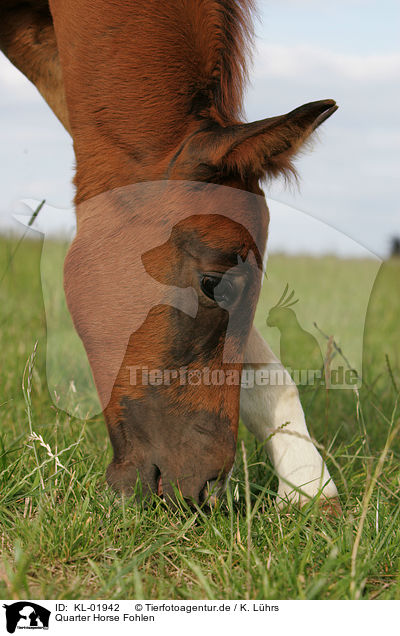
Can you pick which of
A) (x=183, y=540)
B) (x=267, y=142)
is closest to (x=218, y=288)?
(x=267, y=142)


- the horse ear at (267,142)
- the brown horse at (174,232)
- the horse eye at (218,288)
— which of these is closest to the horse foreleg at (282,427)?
the brown horse at (174,232)

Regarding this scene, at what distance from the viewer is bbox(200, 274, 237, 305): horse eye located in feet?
→ 7.14

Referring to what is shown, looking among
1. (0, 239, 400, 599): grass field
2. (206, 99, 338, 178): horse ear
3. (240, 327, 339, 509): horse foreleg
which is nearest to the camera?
(0, 239, 400, 599): grass field

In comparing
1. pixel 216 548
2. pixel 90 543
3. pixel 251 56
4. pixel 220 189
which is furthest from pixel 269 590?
pixel 251 56

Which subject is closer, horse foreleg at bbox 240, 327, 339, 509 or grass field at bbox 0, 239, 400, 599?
grass field at bbox 0, 239, 400, 599

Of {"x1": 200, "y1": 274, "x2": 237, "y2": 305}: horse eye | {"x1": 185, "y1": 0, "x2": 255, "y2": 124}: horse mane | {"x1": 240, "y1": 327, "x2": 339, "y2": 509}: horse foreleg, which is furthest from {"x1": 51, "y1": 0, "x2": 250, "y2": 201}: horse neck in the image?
{"x1": 240, "y1": 327, "x2": 339, "y2": 509}: horse foreleg

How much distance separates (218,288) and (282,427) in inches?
21.8

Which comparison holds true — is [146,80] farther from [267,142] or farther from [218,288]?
[218,288]

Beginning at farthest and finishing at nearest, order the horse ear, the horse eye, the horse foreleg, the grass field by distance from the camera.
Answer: the horse foreleg → the horse eye → the horse ear → the grass field

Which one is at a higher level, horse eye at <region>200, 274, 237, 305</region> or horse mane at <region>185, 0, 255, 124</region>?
horse mane at <region>185, 0, 255, 124</region>

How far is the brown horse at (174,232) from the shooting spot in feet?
7.16

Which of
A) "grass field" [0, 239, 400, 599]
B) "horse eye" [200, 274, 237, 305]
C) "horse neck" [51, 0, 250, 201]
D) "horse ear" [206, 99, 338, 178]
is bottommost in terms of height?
"grass field" [0, 239, 400, 599]

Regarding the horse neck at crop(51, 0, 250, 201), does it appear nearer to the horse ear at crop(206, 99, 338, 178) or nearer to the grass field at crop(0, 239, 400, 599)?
the horse ear at crop(206, 99, 338, 178)

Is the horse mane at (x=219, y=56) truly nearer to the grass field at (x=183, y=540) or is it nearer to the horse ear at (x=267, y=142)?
the horse ear at (x=267, y=142)
